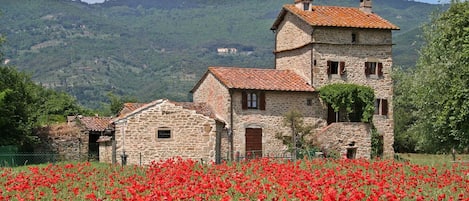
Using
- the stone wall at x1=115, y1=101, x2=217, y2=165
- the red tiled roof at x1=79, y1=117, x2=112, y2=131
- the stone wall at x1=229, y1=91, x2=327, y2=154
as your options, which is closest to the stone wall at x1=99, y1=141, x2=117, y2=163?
the stone wall at x1=115, y1=101, x2=217, y2=165

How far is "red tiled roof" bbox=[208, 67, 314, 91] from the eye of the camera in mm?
40094

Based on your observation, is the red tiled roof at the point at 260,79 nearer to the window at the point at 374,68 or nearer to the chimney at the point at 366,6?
the window at the point at 374,68

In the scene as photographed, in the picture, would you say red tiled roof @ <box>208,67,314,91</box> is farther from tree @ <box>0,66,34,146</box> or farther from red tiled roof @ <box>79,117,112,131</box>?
tree @ <box>0,66,34,146</box>

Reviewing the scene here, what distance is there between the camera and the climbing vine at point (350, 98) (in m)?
40.9

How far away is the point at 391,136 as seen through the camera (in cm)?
4412

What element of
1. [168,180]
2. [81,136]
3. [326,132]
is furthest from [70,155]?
[168,180]

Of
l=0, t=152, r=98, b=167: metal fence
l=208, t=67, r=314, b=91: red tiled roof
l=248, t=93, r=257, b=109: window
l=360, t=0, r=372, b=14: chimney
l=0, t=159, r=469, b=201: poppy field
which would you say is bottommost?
l=0, t=152, r=98, b=167: metal fence

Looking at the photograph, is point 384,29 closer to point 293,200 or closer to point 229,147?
point 229,147

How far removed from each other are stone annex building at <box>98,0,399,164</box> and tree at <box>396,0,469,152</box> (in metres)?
6.13

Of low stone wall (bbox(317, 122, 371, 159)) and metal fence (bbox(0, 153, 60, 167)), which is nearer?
metal fence (bbox(0, 153, 60, 167))

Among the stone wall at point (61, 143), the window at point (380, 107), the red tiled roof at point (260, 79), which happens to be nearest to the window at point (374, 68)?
the window at point (380, 107)

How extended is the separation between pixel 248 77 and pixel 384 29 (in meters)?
8.91

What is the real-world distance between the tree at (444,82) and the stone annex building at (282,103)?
6135 mm

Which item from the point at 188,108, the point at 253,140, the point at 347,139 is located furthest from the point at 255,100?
the point at 347,139
